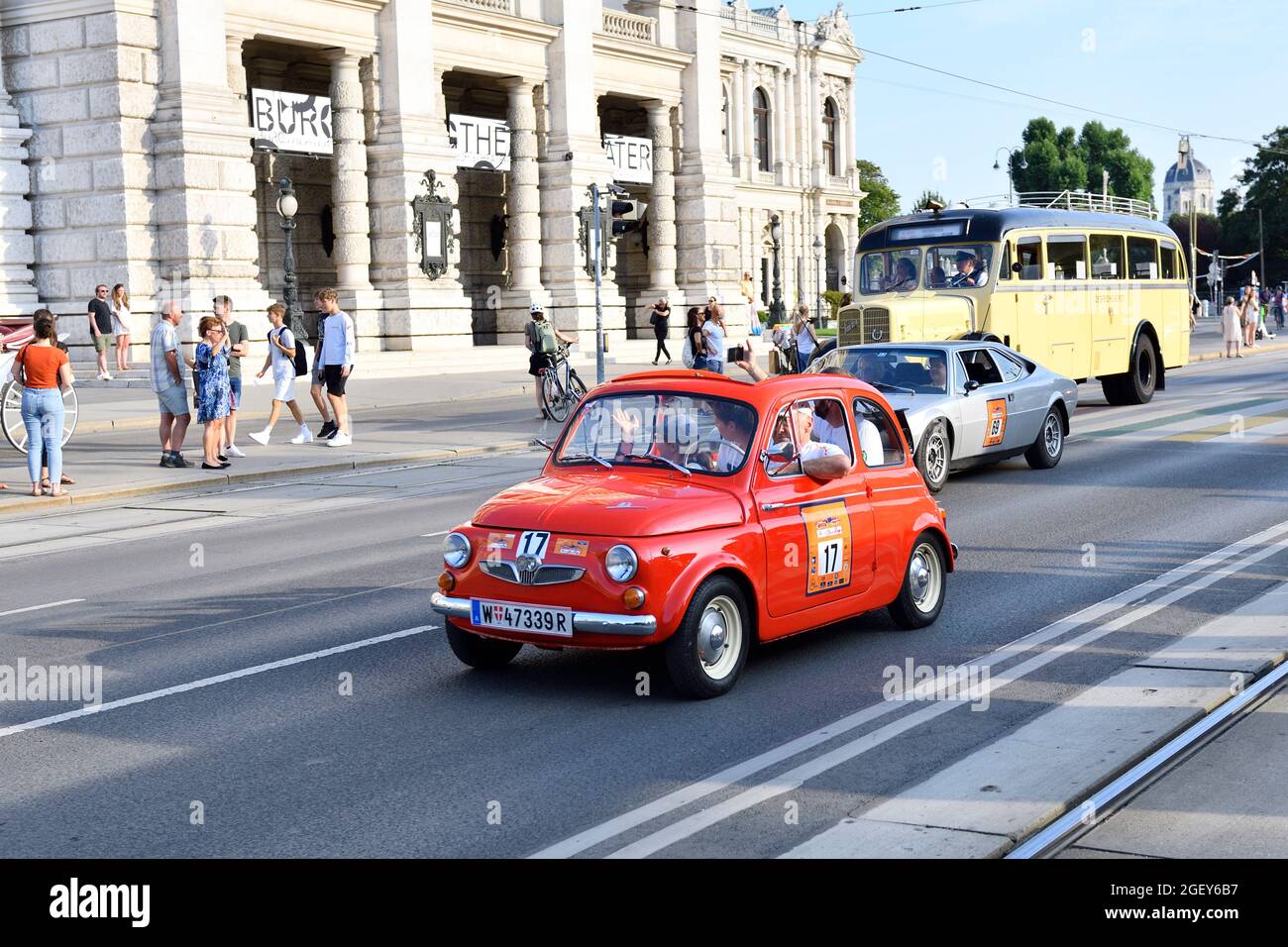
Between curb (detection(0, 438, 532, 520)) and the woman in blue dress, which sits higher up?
the woman in blue dress

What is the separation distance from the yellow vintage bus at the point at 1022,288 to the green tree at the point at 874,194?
90956mm

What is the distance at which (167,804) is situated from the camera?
6.30 m

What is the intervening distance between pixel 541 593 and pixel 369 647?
1.88 m

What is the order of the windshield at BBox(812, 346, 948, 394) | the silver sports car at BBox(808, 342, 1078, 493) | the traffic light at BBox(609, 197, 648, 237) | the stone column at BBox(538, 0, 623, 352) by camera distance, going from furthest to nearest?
1. the stone column at BBox(538, 0, 623, 352)
2. the traffic light at BBox(609, 197, 648, 237)
3. the windshield at BBox(812, 346, 948, 394)
4. the silver sports car at BBox(808, 342, 1078, 493)

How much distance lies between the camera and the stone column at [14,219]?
1351 inches

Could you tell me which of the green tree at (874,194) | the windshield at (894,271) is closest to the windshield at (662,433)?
the windshield at (894,271)

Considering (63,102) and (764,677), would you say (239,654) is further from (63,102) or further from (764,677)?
(63,102)

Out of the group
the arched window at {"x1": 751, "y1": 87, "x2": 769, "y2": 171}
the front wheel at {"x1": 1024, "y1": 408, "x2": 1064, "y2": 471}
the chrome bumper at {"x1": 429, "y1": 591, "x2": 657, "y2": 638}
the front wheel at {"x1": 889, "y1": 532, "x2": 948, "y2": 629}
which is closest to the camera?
the chrome bumper at {"x1": 429, "y1": 591, "x2": 657, "y2": 638}

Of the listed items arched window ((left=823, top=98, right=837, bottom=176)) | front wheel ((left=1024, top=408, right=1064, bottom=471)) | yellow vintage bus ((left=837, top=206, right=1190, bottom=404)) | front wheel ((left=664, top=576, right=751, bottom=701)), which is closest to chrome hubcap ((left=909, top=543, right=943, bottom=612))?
front wheel ((left=664, top=576, right=751, bottom=701))

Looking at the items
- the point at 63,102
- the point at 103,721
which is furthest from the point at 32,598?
the point at 63,102

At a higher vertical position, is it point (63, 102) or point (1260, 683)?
point (63, 102)

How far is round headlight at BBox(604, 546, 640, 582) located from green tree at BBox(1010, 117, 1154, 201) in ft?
453

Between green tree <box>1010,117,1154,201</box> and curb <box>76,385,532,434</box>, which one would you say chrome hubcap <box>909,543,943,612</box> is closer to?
curb <box>76,385,532,434</box>

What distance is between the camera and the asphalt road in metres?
6.01
